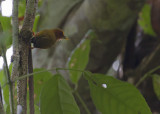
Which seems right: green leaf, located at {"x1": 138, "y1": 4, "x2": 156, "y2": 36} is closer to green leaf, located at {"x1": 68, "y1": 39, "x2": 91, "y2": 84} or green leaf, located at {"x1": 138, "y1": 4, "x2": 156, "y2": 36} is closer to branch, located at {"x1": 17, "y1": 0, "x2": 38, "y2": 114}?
green leaf, located at {"x1": 68, "y1": 39, "x2": 91, "y2": 84}

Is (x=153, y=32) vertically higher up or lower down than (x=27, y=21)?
lower down

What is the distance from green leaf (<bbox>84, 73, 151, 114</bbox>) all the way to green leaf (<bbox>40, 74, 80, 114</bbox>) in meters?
0.06

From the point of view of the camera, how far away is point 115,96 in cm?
60

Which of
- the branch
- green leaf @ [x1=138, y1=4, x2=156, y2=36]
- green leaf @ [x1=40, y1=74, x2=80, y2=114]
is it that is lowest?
green leaf @ [x1=138, y1=4, x2=156, y2=36]

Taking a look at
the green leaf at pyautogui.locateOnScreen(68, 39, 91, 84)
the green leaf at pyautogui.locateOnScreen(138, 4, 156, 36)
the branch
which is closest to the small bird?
the branch

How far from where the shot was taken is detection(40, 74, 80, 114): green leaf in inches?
20.3

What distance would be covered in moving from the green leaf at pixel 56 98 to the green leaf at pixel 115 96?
2.4 inches

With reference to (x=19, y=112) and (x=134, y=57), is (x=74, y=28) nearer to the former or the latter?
(x=134, y=57)

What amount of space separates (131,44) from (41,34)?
1.34 meters

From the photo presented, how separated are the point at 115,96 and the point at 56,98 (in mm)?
141

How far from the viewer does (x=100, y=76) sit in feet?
1.87

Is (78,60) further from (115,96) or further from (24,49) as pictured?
(24,49)

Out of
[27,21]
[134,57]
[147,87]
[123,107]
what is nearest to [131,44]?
[134,57]

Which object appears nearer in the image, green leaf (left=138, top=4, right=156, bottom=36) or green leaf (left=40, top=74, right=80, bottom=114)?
green leaf (left=40, top=74, right=80, bottom=114)
